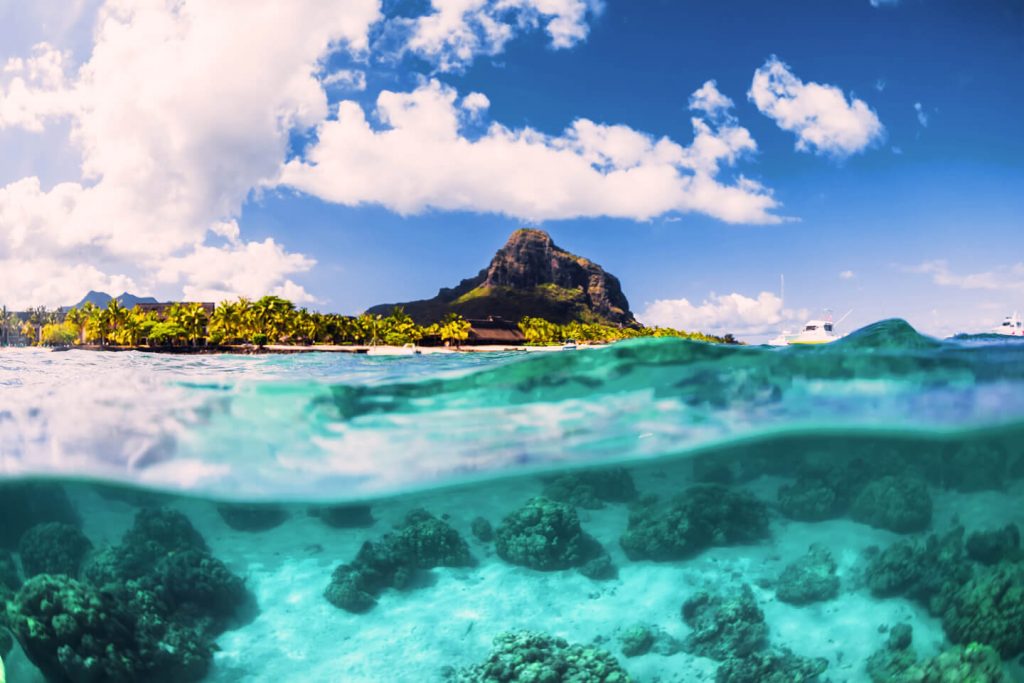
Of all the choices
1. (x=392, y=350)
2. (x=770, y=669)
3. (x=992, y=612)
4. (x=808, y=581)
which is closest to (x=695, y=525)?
(x=808, y=581)

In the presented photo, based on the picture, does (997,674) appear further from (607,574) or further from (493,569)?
(493,569)

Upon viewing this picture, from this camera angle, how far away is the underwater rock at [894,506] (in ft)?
29.6

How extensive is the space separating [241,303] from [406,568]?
6557cm

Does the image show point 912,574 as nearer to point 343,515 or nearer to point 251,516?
point 343,515

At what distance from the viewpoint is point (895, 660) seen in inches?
283

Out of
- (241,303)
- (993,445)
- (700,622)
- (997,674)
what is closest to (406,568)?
(700,622)

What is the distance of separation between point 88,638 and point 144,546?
254 cm

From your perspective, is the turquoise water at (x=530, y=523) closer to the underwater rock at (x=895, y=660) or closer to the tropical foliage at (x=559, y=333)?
the underwater rock at (x=895, y=660)

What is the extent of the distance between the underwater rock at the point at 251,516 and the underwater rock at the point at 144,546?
0.48 m

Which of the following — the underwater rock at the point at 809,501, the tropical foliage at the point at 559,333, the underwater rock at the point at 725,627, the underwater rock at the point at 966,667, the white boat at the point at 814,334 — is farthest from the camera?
the tropical foliage at the point at 559,333

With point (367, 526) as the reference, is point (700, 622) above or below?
below

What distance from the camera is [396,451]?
806 centimetres

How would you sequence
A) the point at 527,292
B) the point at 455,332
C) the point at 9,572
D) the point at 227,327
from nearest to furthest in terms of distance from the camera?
1. the point at 9,572
2. the point at 227,327
3. the point at 455,332
4. the point at 527,292

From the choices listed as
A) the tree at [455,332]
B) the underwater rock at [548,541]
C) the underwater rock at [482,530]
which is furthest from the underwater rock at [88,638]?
the tree at [455,332]
